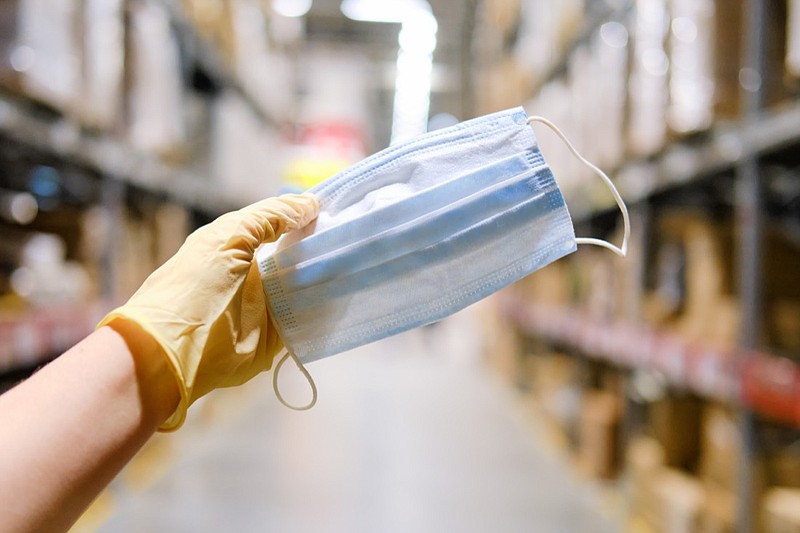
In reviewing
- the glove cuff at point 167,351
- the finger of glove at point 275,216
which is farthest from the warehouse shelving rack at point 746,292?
the glove cuff at point 167,351

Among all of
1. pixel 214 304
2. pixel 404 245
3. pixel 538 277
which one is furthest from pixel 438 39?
pixel 214 304

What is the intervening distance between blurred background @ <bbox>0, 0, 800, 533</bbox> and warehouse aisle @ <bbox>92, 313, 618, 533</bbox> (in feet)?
0.05

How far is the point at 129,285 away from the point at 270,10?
4292 mm

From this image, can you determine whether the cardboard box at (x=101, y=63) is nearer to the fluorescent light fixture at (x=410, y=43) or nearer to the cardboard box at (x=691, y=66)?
the cardboard box at (x=691, y=66)

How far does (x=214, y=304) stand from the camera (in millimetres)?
893

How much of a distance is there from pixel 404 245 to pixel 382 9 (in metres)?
9.34

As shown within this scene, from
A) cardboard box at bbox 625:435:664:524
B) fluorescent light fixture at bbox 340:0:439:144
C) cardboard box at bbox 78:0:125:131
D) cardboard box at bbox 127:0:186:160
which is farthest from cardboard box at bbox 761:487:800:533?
fluorescent light fixture at bbox 340:0:439:144

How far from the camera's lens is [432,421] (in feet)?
15.6

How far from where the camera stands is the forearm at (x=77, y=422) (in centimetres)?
75

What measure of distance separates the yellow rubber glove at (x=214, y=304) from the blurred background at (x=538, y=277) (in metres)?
0.18

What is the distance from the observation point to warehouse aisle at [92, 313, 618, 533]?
116 inches

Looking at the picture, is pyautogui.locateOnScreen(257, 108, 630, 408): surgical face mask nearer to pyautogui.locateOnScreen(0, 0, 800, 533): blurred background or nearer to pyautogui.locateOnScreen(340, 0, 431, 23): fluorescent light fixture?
pyautogui.locateOnScreen(0, 0, 800, 533): blurred background

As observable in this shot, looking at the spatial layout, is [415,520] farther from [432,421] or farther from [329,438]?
[432,421]

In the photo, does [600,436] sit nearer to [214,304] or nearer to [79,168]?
[79,168]
